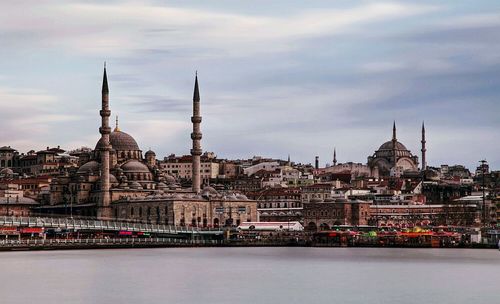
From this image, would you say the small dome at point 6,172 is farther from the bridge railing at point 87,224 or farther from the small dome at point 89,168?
the bridge railing at point 87,224

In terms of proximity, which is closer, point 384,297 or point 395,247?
point 384,297

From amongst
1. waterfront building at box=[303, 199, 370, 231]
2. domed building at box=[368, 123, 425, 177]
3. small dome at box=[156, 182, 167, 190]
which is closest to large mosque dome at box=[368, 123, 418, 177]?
domed building at box=[368, 123, 425, 177]

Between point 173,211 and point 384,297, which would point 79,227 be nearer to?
point 173,211

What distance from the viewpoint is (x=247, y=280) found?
41.9 meters

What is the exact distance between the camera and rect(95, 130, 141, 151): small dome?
315ft

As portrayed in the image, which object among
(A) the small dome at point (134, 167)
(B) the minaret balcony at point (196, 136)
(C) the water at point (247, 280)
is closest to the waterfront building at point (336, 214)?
(B) the minaret balcony at point (196, 136)

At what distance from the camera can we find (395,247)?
258 ft

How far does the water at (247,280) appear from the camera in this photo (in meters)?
35.5

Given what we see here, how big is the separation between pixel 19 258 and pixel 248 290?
73.2ft

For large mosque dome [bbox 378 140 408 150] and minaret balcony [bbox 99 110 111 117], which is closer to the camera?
minaret balcony [bbox 99 110 111 117]

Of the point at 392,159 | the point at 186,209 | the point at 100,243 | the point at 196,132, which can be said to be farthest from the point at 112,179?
the point at 392,159

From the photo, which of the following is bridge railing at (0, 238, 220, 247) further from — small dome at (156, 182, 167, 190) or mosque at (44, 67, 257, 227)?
small dome at (156, 182, 167, 190)

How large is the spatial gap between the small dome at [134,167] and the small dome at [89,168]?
1994 millimetres

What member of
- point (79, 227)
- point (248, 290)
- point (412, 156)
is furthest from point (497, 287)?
point (412, 156)
